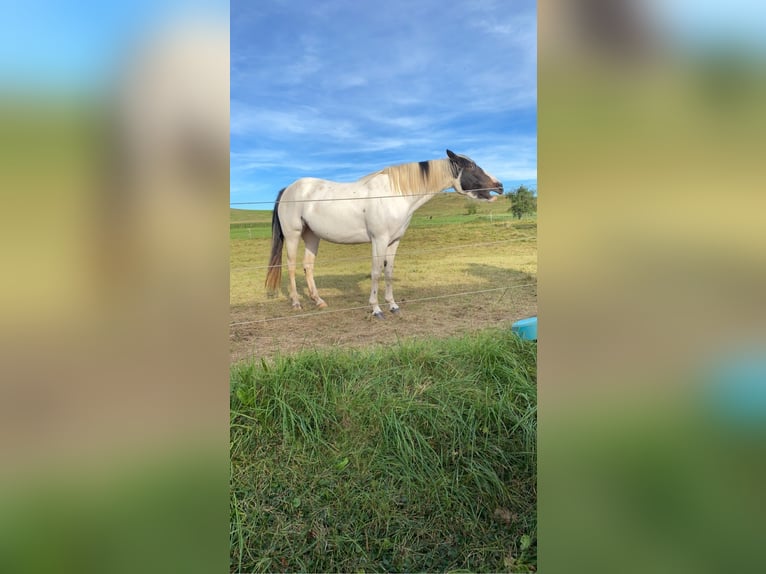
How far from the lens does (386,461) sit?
7.84 feet

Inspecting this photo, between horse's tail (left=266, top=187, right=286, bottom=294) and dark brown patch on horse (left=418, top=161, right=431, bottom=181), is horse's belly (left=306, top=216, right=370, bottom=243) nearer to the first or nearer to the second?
horse's tail (left=266, top=187, right=286, bottom=294)

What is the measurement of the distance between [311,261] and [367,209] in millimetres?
657

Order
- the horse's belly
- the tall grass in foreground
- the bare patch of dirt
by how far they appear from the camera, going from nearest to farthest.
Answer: the tall grass in foreground
the bare patch of dirt
the horse's belly

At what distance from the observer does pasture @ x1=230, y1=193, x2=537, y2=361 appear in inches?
125

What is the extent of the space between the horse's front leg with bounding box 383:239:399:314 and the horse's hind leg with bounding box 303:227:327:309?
0.54 m

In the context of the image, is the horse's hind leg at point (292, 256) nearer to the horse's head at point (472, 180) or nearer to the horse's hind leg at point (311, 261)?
the horse's hind leg at point (311, 261)

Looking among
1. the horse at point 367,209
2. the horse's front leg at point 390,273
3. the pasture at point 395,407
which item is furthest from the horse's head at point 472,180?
the horse's front leg at point 390,273

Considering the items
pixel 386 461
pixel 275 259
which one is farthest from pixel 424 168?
pixel 386 461

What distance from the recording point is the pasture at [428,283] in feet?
10.4

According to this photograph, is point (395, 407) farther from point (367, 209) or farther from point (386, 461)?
point (367, 209)

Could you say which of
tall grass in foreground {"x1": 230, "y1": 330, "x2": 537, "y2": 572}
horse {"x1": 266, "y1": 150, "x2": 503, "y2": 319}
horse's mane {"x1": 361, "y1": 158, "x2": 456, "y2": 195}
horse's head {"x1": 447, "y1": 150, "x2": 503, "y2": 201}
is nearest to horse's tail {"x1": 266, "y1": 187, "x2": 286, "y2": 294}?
horse {"x1": 266, "y1": 150, "x2": 503, "y2": 319}

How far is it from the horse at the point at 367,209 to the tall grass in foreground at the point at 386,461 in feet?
2.36
